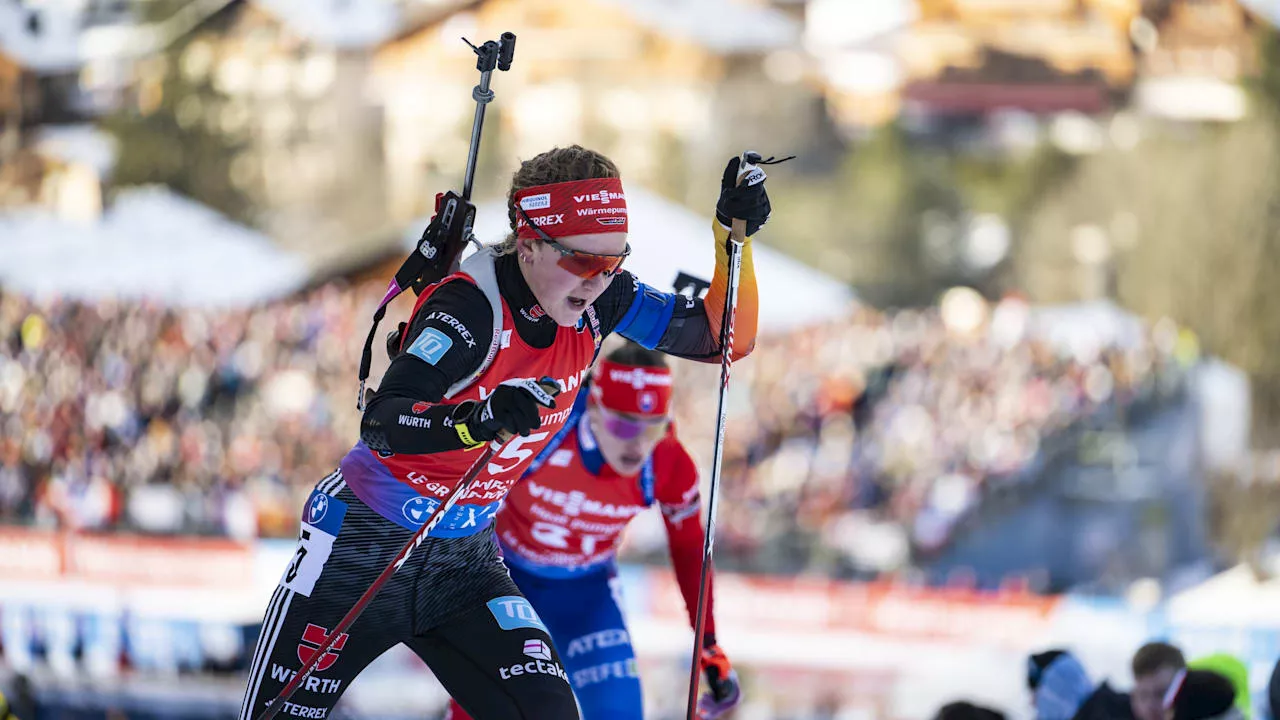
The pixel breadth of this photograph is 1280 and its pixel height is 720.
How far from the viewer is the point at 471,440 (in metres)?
3.06

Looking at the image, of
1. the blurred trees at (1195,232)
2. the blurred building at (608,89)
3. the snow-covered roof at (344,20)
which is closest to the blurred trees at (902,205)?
the blurred trees at (1195,232)

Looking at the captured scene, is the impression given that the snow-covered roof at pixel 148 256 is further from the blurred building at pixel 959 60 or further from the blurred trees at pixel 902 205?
the blurred building at pixel 959 60

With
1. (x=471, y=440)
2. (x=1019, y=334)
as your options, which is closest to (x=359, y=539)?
(x=471, y=440)

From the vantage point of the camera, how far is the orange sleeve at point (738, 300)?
12.8 ft

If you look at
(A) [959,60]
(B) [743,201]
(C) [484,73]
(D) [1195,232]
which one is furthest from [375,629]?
(A) [959,60]

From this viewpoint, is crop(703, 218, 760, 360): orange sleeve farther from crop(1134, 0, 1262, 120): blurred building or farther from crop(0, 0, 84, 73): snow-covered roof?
crop(0, 0, 84, 73): snow-covered roof

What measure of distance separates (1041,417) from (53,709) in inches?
464

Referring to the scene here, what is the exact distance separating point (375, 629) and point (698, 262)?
42.2 ft

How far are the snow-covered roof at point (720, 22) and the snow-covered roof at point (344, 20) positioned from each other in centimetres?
427

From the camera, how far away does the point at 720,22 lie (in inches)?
1030

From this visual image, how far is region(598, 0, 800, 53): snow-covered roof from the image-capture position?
25.3m

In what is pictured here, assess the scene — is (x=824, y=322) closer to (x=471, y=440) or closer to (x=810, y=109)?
(x=810, y=109)

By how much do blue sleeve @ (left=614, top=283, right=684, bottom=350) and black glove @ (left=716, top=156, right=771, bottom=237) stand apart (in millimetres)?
272

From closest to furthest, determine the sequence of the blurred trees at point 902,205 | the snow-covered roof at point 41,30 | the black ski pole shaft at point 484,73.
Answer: the black ski pole shaft at point 484,73 → the blurred trees at point 902,205 → the snow-covered roof at point 41,30
